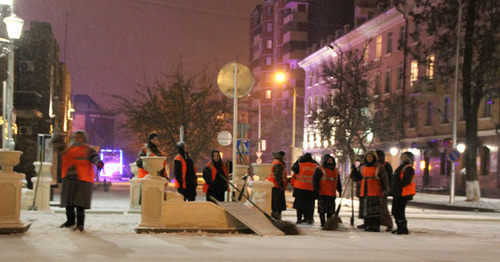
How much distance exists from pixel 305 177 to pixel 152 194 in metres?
4.69

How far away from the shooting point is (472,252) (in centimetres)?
1126

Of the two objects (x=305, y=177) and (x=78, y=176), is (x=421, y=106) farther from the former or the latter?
(x=78, y=176)

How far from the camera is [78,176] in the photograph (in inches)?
484

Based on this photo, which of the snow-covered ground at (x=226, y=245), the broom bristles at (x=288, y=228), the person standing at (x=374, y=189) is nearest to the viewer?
the snow-covered ground at (x=226, y=245)

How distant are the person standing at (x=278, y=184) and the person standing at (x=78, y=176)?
5183 millimetres

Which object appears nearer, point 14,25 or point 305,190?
point 305,190

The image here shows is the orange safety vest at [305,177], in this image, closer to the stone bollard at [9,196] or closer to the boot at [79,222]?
the boot at [79,222]

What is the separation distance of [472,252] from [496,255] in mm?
420

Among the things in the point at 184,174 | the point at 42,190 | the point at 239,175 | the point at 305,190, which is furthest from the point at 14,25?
the point at 305,190

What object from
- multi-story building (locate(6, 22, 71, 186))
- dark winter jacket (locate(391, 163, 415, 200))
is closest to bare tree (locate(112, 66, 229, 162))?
multi-story building (locate(6, 22, 71, 186))

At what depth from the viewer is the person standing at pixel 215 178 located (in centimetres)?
1540

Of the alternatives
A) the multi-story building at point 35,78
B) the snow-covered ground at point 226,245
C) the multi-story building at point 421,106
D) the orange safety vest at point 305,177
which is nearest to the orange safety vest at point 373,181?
the snow-covered ground at point 226,245

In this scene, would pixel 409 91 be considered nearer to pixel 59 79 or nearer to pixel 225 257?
pixel 59 79

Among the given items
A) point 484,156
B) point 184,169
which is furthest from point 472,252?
point 484,156
